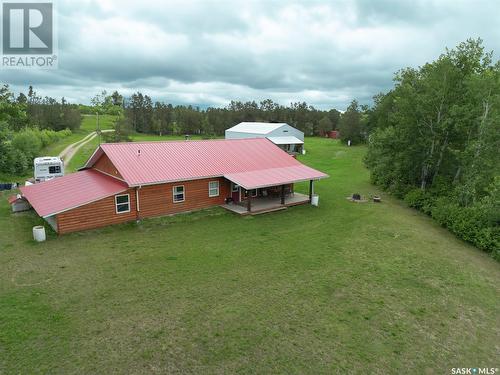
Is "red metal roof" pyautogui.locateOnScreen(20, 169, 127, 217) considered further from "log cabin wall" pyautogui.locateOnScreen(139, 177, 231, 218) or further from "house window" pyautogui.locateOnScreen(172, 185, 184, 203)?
"house window" pyautogui.locateOnScreen(172, 185, 184, 203)

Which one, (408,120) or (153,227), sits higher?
(408,120)

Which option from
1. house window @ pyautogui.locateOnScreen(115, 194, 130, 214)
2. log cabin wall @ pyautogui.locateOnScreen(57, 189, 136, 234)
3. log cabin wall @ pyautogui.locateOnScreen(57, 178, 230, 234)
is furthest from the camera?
house window @ pyautogui.locateOnScreen(115, 194, 130, 214)

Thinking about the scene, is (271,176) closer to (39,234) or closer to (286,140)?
(39,234)

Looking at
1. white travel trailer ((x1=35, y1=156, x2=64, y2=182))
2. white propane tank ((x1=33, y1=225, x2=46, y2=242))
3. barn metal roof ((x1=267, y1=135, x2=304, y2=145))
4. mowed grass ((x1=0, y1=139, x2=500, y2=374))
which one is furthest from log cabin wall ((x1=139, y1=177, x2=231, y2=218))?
barn metal roof ((x1=267, y1=135, x2=304, y2=145))

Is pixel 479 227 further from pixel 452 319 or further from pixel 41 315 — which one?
pixel 41 315

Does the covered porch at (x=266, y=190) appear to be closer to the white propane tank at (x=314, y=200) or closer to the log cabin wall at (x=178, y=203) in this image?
the white propane tank at (x=314, y=200)

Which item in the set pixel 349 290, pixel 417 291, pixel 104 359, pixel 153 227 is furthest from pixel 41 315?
pixel 417 291

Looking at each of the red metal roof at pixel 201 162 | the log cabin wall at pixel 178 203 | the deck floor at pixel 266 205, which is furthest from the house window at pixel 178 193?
the deck floor at pixel 266 205
